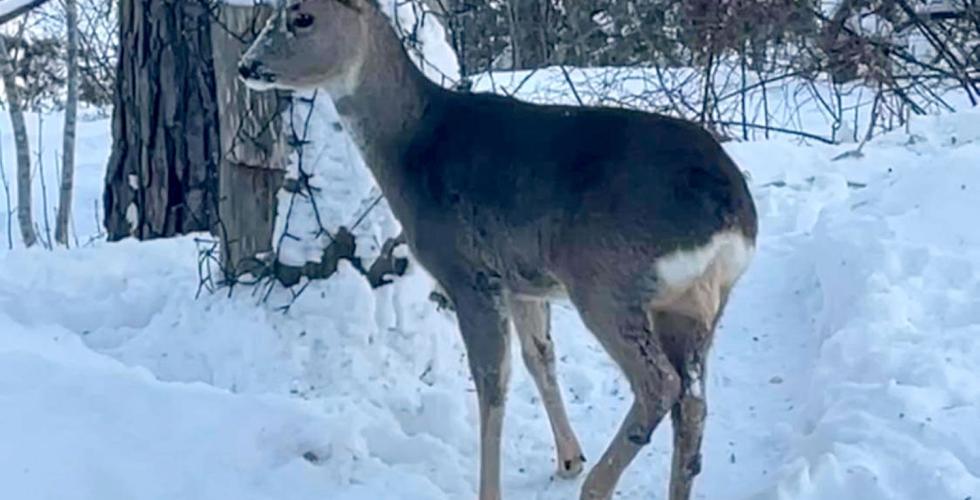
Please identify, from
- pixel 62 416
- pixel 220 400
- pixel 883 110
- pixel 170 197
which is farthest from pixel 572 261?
pixel 883 110

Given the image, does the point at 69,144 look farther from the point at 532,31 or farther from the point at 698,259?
the point at 532,31

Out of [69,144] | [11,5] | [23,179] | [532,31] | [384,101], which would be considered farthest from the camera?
[532,31]

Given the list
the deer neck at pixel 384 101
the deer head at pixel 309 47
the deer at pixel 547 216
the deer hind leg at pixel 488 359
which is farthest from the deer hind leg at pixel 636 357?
the deer head at pixel 309 47

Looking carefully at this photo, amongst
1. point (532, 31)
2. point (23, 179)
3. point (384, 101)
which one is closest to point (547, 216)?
point (384, 101)

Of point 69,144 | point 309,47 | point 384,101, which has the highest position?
point 309,47

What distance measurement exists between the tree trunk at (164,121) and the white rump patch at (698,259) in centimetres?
262

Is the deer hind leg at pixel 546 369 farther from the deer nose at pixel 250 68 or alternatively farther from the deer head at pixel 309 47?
the deer nose at pixel 250 68

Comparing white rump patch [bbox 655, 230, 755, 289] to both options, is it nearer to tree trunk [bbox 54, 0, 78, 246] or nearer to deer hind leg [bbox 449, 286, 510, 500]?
deer hind leg [bbox 449, 286, 510, 500]

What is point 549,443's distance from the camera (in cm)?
517

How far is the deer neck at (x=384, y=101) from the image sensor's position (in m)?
4.80

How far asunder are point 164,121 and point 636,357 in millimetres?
3038

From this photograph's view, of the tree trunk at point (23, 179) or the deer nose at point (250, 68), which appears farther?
the tree trunk at point (23, 179)

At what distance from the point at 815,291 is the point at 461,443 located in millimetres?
1803

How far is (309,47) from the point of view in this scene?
15.6 feet
